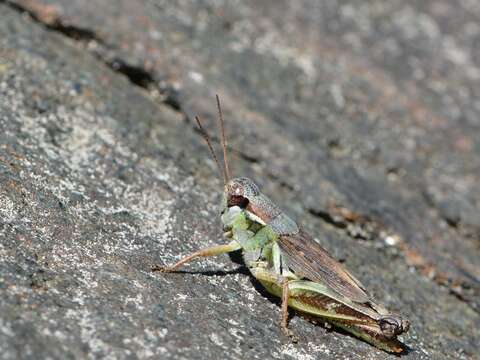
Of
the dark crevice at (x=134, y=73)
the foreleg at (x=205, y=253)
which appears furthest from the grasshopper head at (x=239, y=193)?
the dark crevice at (x=134, y=73)

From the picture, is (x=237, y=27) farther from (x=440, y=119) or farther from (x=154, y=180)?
(x=154, y=180)

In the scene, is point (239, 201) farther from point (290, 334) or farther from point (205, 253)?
point (290, 334)

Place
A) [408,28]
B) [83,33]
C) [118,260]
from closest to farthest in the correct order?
[118,260], [83,33], [408,28]

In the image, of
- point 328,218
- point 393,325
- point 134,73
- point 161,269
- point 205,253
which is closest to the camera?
point 393,325

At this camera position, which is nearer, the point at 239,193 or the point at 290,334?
the point at 290,334

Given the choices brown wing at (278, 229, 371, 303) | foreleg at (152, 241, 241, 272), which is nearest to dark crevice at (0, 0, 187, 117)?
foreleg at (152, 241, 241, 272)

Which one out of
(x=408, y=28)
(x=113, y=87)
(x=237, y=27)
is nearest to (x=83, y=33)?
(x=113, y=87)

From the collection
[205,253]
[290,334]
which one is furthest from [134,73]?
[290,334]
